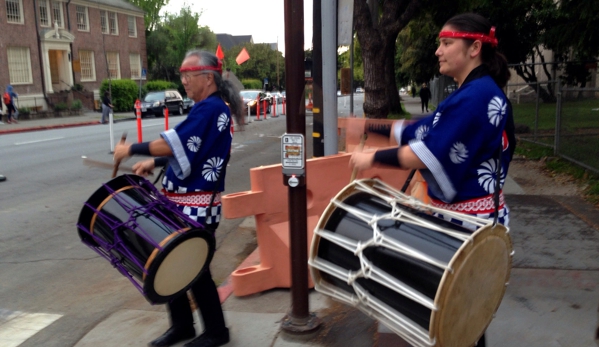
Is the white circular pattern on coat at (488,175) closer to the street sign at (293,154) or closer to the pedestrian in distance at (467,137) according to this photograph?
the pedestrian in distance at (467,137)

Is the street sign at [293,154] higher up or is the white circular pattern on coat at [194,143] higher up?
the white circular pattern on coat at [194,143]

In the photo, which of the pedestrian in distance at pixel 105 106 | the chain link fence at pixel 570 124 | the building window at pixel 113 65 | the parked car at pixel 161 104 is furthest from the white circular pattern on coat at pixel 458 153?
the building window at pixel 113 65

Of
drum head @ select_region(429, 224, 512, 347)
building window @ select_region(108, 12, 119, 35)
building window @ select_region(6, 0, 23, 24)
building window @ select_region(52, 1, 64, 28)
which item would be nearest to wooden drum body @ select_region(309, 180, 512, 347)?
drum head @ select_region(429, 224, 512, 347)

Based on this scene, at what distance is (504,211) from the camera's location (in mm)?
2732

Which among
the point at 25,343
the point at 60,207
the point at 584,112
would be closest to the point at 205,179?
the point at 25,343

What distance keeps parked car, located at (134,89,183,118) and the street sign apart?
2865 cm

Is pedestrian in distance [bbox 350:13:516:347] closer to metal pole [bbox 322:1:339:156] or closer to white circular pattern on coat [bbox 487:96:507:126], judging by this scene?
white circular pattern on coat [bbox 487:96:507:126]

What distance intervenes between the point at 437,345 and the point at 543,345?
1.55 m

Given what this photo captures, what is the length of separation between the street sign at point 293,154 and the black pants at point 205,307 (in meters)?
0.57

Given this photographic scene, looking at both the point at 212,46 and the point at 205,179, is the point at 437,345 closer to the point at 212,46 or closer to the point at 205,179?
the point at 205,179

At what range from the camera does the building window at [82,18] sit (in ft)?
128

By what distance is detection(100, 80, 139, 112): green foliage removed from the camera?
126 feet

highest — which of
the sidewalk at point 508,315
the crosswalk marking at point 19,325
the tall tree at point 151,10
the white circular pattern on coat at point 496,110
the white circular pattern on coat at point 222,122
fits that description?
the tall tree at point 151,10

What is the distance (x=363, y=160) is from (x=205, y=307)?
148 centimetres
